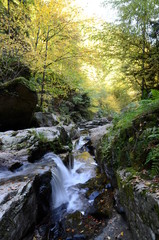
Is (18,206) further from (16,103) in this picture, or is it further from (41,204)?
(16,103)

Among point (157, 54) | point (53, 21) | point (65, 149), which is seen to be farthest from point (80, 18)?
point (65, 149)

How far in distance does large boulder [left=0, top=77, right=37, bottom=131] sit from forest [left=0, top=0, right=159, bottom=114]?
1303mm

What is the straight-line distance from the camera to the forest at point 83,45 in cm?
609

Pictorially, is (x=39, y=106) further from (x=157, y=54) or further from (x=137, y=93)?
(x=157, y=54)

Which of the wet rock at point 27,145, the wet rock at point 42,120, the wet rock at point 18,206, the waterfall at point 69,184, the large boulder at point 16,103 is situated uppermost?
the large boulder at point 16,103

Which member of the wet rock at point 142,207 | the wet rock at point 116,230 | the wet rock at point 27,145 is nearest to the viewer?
the wet rock at point 142,207

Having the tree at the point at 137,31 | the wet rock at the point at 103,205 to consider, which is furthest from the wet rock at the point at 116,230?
the tree at the point at 137,31

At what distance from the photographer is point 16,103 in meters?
6.56

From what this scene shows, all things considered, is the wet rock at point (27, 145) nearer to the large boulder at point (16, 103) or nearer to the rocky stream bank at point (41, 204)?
the rocky stream bank at point (41, 204)

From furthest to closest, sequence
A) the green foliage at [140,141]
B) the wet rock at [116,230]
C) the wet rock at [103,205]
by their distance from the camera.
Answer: the wet rock at [103,205]
the wet rock at [116,230]
the green foliage at [140,141]

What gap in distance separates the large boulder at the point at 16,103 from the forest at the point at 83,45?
1303 mm

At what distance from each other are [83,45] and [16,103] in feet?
16.2

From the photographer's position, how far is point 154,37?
623 cm

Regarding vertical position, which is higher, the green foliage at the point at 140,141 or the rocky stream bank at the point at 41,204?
the green foliage at the point at 140,141
